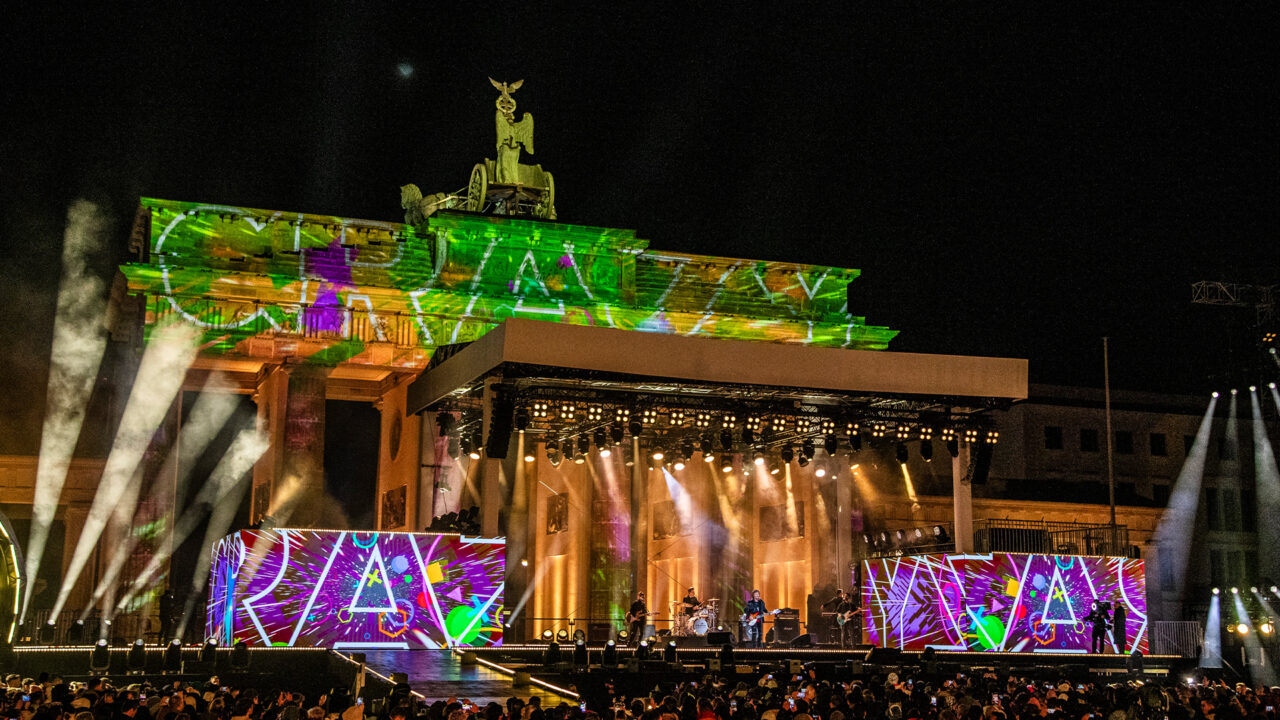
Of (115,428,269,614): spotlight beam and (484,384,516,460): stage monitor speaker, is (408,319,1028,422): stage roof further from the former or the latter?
(115,428,269,614): spotlight beam

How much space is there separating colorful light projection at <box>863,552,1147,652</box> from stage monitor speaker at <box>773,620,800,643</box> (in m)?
4.94

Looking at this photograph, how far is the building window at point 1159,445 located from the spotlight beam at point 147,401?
3589 centimetres

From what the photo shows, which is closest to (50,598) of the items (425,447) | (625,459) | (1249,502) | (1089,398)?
(425,447)

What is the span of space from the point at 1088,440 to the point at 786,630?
20.4m

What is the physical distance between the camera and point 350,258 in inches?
1388

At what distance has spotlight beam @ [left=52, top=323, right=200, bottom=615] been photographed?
→ 108ft

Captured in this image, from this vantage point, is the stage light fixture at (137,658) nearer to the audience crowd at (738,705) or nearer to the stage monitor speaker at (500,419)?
the audience crowd at (738,705)

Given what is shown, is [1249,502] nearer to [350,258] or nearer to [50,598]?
[350,258]

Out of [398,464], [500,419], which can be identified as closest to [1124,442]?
[398,464]

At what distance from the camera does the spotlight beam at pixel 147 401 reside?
33062 mm

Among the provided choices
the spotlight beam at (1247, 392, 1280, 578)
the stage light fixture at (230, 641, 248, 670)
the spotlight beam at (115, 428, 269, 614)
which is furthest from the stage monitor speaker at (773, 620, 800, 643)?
the spotlight beam at (1247, 392, 1280, 578)

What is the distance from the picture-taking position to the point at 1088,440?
4919 cm

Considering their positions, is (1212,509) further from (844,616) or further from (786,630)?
(844,616)

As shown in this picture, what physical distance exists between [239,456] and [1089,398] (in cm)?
3155
